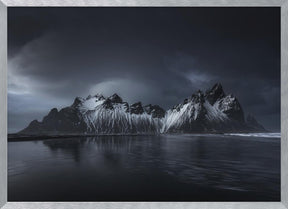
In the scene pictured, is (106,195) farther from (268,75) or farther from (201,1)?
(268,75)

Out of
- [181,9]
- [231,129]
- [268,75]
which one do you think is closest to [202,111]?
[231,129]

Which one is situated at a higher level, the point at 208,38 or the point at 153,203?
the point at 208,38

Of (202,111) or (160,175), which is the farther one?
(202,111)

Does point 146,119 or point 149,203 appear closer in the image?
point 149,203

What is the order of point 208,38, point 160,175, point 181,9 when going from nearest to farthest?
1. point 160,175
2. point 181,9
3. point 208,38

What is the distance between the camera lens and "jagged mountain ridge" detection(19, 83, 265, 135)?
6334cm

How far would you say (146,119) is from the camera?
78188 mm

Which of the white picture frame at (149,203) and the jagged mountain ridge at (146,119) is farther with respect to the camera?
the jagged mountain ridge at (146,119)

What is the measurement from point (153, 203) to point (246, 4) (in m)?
3.68

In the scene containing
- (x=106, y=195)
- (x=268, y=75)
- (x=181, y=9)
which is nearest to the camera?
(x=106, y=195)

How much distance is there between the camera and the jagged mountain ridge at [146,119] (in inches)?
2494

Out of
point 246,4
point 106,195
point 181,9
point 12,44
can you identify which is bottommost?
point 106,195

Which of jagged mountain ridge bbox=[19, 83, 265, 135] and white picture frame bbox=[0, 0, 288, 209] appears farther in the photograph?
jagged mountain ridge bbox=[19, 83, 265, 135]

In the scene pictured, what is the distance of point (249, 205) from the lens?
3.47 m
